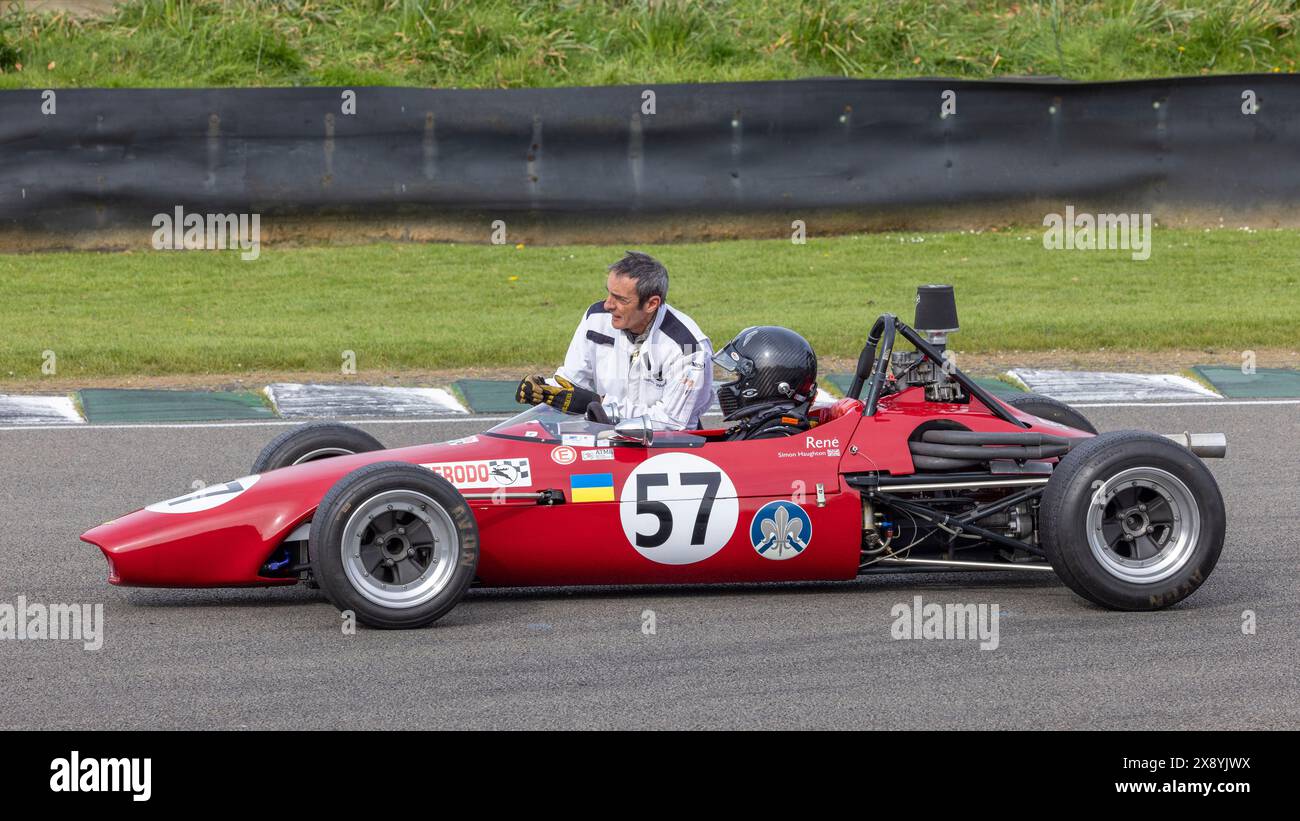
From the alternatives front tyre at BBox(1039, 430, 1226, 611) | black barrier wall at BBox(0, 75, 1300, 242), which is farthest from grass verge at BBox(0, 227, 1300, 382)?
front tyre at BBox(1039, 430, 1226, 611)

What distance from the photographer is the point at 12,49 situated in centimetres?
1878

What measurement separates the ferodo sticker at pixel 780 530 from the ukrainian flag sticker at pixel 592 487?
53cm

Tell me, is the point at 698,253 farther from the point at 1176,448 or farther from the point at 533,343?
the point at 1176,448

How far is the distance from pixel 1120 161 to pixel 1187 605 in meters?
10.1

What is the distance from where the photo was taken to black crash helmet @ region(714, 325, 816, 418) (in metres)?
6.91

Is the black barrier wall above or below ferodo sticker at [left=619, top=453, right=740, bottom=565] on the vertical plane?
above

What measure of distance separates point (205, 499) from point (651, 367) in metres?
1.78

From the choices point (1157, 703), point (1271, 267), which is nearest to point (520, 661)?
point (1157, 703)

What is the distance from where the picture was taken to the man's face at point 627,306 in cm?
698

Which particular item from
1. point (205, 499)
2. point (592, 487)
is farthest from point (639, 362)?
point (205, 499)

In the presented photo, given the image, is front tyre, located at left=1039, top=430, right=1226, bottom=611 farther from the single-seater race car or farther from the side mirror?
the side mirror

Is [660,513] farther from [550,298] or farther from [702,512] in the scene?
[550,298]

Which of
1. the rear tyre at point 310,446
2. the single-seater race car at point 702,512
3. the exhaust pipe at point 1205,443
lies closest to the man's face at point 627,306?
the single-seater race car at point 702,512

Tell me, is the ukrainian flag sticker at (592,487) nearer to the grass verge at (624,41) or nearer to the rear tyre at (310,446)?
the rear tyre at (310,446)
